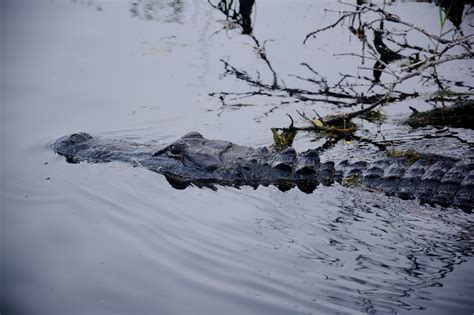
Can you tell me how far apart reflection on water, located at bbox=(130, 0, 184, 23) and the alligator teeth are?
5.94 m

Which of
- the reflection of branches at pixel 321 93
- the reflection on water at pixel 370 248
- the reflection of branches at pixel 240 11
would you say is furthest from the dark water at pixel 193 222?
the reflection of branches at pixel 240 11

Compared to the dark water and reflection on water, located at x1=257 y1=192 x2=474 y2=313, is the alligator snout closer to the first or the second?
the dark water

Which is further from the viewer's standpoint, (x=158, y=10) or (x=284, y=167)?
(x=158, y=10)

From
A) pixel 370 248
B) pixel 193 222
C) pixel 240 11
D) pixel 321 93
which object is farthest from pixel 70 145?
pixel 240 11

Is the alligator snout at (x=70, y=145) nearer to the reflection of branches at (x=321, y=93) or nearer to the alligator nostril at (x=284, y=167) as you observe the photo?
the alligator nostril at (x=284, y=167)

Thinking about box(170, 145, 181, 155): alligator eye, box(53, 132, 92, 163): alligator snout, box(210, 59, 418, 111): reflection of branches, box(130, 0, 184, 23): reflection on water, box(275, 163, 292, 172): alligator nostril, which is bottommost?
box(53, 132, 92, 163): alligator snout

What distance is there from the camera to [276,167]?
4.70 meters

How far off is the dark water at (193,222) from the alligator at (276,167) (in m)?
0.13

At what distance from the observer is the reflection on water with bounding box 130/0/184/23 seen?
989 centimetres

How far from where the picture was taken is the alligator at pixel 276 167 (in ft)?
13.5

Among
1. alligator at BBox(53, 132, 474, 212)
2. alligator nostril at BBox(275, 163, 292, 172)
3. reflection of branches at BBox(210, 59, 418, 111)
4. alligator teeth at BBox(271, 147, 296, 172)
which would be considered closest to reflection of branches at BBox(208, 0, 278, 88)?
reflection of branches at BBox(210, 59, 418, 111)

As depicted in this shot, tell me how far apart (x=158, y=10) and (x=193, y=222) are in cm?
751

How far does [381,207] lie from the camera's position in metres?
4.09

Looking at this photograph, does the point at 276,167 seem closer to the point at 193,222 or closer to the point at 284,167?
the point at 284,167
